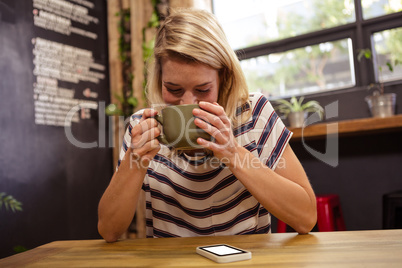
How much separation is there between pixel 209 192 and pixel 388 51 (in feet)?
7.59

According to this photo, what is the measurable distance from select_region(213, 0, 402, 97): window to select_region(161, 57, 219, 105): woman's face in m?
1.92

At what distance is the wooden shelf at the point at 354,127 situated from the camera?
2.14m

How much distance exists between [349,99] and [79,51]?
7.41ft

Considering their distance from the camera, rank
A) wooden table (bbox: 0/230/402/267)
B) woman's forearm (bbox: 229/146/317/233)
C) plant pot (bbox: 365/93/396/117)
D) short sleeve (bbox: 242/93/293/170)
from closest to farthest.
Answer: wooden table (bbox: 0/230/402/267), woman's forearm (bbox: 229/146/317/233), short sleeve (bbox: 242/93/293/170), plant pot (bbox: 365/93/396/117)

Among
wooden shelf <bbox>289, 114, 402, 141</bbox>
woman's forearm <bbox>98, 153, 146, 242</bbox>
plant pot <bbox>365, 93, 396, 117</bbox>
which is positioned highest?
plant pot <bbox>365, 93, 396, 117</bbox>

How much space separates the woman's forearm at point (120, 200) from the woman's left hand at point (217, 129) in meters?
0.23

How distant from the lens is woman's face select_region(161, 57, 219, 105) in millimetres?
1113

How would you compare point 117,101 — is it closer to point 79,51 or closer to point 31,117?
point 79,51

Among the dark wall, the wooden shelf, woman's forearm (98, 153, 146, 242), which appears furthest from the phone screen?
the dark wall

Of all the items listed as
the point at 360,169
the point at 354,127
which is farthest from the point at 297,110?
the point at 360,169

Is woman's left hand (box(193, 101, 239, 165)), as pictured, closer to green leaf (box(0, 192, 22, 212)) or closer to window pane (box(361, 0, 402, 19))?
green leaf (box(0, 192, 22, 212))

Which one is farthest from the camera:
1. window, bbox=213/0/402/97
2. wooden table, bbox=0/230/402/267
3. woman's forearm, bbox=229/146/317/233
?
window, bbox=213/0/402/97

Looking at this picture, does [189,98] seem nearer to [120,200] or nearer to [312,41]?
[120,200]

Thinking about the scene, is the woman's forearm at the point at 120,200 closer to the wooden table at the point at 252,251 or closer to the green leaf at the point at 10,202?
the wooden table at the point at 252,251
